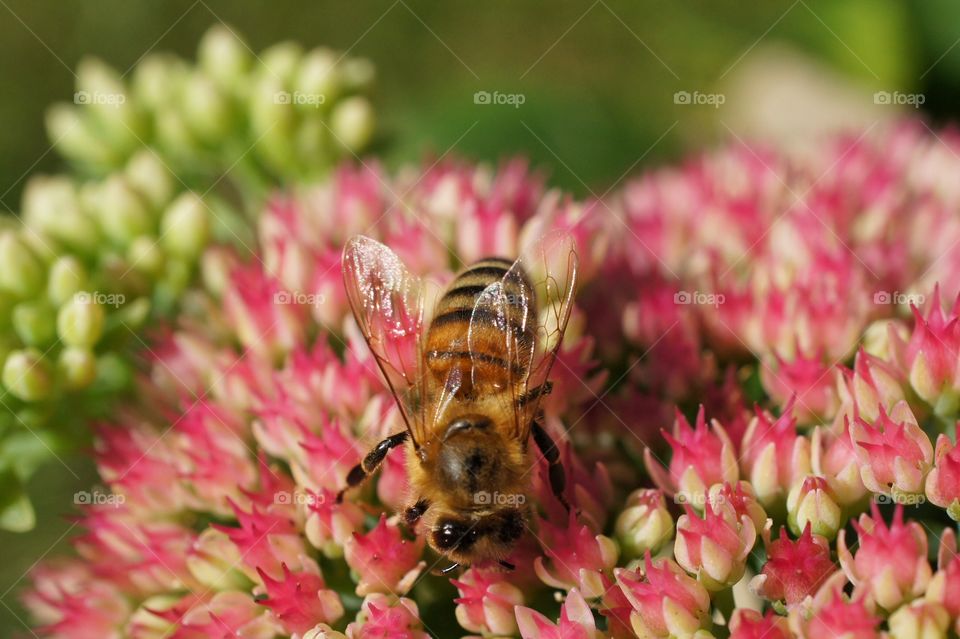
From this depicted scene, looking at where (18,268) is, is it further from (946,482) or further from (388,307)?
(946,482)

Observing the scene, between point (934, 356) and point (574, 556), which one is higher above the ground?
point (934, 356)

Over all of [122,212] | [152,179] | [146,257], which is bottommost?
[146,257]

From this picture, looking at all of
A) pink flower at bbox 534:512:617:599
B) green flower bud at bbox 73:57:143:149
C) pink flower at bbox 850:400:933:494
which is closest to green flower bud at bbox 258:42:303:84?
green flower bud at bbox 73:57:143:149

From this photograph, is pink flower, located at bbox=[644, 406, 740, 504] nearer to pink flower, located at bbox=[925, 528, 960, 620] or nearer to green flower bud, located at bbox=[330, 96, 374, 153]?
pink flower, located at bbox=[925, 528, 960, 620]

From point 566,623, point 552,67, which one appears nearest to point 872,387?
point 566,623

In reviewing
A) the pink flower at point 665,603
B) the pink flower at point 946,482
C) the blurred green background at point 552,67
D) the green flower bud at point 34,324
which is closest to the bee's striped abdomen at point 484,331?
the pink flower at point 665,603

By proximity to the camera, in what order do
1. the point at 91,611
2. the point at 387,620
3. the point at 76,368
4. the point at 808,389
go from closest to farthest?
the point at 387,620, the point at 808,389, the point at 91,611, the point at 76,368
